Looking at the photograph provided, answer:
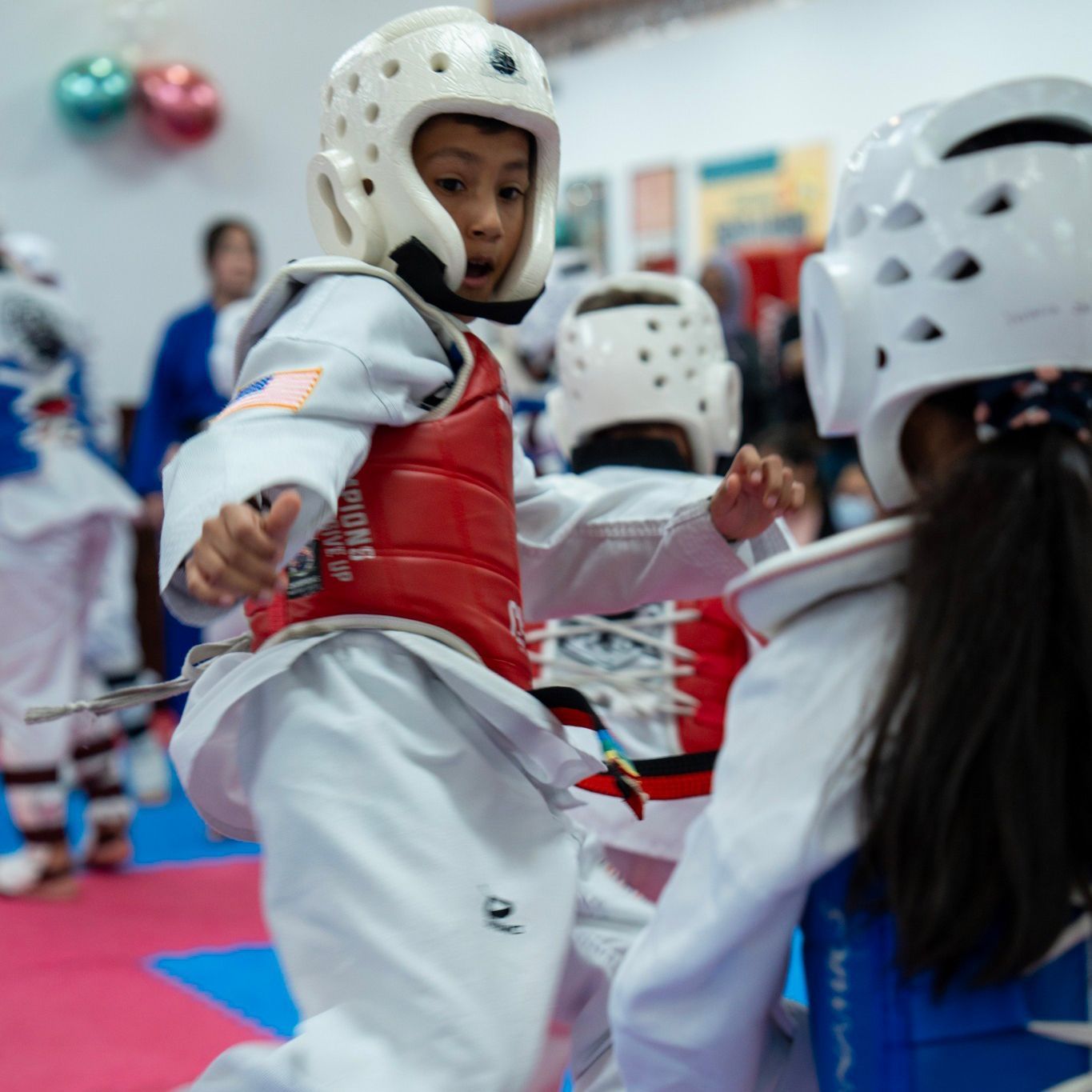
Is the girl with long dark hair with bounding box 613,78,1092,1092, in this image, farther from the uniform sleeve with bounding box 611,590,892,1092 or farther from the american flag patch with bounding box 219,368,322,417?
the american flag patch with bounding box 219,368,322,417

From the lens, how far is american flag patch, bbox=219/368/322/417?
5.16 ft

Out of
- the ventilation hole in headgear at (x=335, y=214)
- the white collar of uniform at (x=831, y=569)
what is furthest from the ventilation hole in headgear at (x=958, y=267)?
the ventilation hole in headgear at (x=335, y=214)

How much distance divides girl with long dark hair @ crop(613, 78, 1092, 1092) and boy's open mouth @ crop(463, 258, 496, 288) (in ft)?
2.25

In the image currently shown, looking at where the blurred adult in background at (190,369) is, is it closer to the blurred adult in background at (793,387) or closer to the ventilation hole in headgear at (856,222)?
the blurred adult in background at (793,387)

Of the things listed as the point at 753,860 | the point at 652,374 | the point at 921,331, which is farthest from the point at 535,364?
the point at 753,860

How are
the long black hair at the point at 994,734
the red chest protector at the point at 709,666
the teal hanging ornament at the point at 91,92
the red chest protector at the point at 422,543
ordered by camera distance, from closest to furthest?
1. the long black hair at the point at 994,734
2. the red chest protector at the point at 422,543
3. the red chest protector at the point at 709,666
4. the teal hanging ornament at the point at 91,92

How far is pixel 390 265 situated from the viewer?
1877 mm

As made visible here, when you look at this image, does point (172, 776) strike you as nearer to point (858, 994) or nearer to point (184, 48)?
point (184, 48)

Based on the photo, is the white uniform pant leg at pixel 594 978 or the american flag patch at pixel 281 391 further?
the white uniform pant leg at pixel 594 978

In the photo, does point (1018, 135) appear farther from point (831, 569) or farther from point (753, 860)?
point (753, 860)

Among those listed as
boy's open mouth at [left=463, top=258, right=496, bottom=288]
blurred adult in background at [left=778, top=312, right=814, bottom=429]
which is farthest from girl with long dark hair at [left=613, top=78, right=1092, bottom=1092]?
blurred adult in background at [left=778, top=312, right=814, bottom=429]

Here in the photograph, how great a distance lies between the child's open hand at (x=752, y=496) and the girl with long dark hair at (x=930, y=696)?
0.56 m

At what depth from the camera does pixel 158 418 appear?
19.0ft

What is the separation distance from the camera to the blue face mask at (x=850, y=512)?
20.7ft
